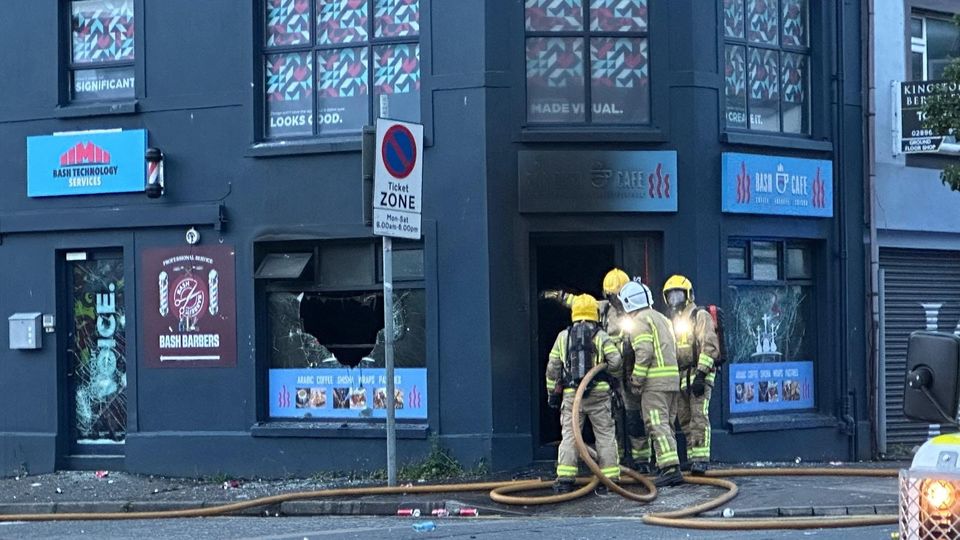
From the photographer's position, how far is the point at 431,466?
50.5ft

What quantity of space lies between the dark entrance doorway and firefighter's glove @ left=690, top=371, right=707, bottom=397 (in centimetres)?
164

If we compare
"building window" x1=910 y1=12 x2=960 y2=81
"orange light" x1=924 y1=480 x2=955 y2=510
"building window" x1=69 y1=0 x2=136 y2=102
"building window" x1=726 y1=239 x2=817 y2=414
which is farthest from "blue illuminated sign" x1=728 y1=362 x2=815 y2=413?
"orange light" x1=924 y1=480 x2=955 y2=510

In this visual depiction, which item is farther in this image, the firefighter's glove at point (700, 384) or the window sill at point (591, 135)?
the window sill at point (591, 135)

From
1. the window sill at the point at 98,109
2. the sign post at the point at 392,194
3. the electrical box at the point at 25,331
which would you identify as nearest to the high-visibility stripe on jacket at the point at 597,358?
the sign post at the point at 392,194

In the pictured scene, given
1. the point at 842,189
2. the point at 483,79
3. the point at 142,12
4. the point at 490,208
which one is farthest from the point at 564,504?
the point at 142,12

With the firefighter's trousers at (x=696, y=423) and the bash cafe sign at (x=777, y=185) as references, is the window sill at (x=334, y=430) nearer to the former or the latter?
the firefighter's trousers at (x=696, y=423)

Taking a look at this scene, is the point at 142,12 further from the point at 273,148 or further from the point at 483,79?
the point at 483,79

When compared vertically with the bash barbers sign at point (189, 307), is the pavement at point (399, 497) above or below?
below

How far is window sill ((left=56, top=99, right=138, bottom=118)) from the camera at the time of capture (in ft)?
55.7

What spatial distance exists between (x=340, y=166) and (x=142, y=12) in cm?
307

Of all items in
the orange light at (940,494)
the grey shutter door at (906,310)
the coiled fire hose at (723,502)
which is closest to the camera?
the orange light at (940,494)

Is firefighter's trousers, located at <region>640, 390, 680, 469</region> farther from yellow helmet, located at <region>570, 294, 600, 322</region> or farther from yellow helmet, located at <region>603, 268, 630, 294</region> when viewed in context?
yellow helmet, located at <region>603, 268, 630, 294</region>

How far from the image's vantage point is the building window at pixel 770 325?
1655 cm

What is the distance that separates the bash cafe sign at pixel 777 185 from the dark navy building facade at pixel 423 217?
3cm
